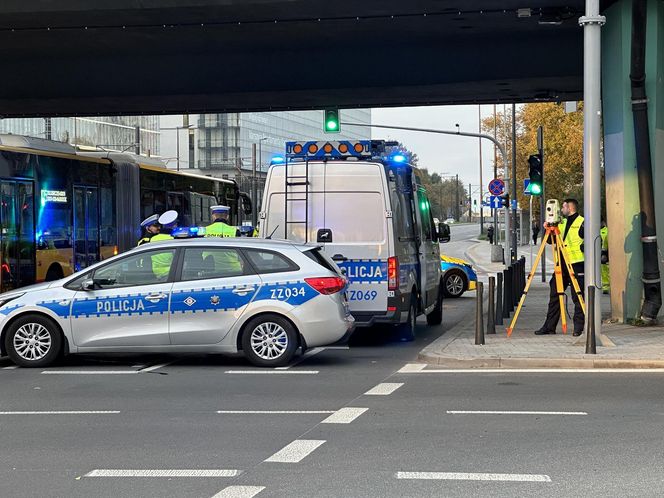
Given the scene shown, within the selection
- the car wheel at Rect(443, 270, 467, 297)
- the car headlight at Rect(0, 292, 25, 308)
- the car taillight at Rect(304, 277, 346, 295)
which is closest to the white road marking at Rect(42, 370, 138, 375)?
the car headlight at Rect(0, 292, 25, 308)

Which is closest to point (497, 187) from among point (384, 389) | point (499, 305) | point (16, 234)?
point (499, 305)

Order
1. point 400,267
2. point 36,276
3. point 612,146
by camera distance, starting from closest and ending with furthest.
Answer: point 400,267 → point 612,146 → point 36,276

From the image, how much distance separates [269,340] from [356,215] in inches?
113

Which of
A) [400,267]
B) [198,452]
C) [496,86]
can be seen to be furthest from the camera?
[496,86]

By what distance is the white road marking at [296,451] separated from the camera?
710 cm

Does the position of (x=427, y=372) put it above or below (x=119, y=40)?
below

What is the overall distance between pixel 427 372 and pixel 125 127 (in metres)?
116

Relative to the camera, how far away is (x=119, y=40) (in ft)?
67.5

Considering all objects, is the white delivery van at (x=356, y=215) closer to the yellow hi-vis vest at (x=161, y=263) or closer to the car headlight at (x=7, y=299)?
the yellow hi-vis vest at (x=161, y=263)

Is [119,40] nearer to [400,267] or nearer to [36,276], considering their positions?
[36,276]

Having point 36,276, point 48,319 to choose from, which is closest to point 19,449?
point 48,319

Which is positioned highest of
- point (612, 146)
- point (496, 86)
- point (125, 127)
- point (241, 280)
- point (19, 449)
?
point (125, 127)

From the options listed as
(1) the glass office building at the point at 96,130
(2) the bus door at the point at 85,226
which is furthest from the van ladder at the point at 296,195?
(1) the glass office building at the point at 96,130

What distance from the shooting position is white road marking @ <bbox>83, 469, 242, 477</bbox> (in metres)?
6.67
